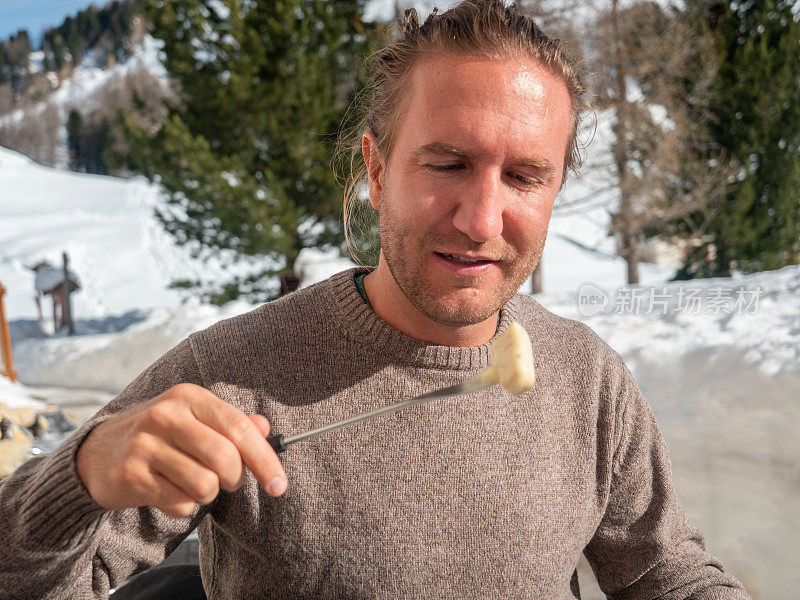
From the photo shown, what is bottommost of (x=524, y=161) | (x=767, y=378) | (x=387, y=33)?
(x=767, y=378)

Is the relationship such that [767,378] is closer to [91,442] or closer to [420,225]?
[420,225]

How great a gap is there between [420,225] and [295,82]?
28.9ft

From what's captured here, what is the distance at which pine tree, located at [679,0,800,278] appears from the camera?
1185cm

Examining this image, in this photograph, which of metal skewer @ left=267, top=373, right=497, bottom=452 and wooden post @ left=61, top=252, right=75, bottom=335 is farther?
wooden post @ left=61, top=252, right=75, bottom=335

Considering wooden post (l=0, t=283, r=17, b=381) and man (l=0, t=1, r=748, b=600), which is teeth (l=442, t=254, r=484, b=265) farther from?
wooden post (l=0, t=283, r=17, b=381)

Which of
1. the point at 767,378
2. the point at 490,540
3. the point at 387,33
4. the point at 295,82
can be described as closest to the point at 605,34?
the point at 295,82

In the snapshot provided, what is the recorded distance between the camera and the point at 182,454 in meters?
0.88

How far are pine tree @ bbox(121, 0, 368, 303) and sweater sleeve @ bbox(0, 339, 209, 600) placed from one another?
809 cm

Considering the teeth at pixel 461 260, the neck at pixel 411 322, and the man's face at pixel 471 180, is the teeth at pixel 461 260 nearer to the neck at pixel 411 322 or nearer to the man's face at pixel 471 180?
the man's face at pixel 471 180

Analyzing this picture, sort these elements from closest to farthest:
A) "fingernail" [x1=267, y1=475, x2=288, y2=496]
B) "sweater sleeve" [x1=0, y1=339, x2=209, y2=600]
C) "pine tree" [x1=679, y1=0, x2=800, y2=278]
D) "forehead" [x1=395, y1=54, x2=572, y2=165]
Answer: "fingernail" [x1=267, y1=475, x2=288, y2=496] → "sweater sleeve" [x1=0, y1=339, x2=209, y2=600] → "forehead" [x1=395, y1=54, x2=572, y2=165] → "pine tree" [x1=679, y1=0, x2=800, y2=278]

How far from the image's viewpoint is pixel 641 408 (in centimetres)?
155

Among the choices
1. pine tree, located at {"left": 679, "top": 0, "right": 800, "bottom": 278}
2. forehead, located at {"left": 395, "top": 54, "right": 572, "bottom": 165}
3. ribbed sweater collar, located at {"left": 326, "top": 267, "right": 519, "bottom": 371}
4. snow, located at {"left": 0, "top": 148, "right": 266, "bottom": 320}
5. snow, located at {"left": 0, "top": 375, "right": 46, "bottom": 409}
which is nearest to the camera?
forehead, located at {"left": 395, "top": 54, "right": 572, "bottom": 165}

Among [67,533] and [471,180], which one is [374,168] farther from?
[67,533]

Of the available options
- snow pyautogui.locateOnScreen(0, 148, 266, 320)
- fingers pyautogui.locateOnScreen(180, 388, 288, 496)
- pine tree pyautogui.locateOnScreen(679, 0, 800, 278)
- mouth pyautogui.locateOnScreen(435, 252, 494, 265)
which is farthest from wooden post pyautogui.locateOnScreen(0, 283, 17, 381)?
pine tree pyautogui.locateOnScreen(679, 0, 800, 278)
